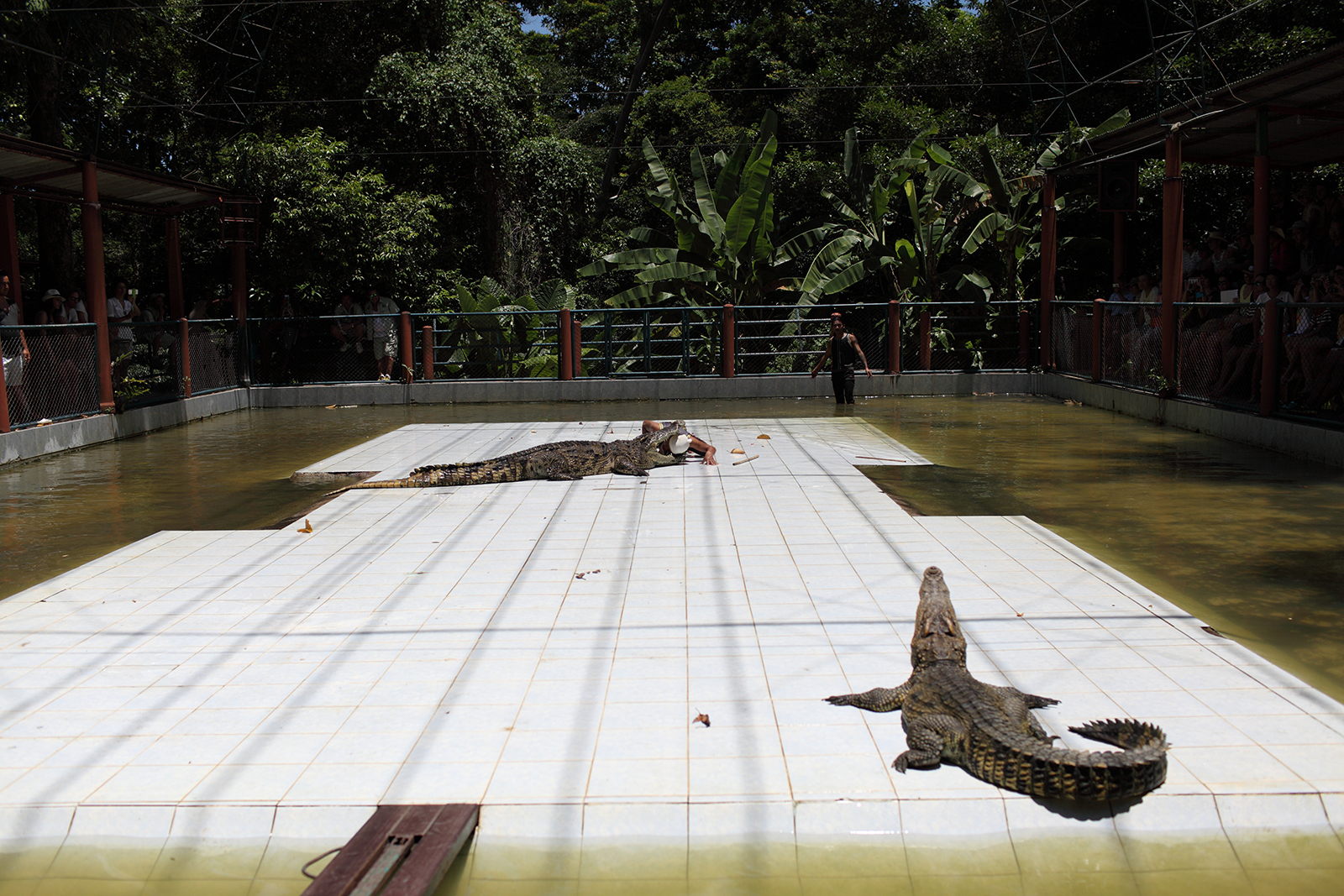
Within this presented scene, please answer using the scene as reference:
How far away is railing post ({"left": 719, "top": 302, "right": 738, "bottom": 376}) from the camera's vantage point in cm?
1723

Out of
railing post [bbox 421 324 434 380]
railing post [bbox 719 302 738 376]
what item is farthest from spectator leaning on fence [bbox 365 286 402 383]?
railing post [bbox 719 302 738 376]

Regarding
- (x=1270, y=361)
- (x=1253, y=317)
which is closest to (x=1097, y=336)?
(x=1253, y=317)

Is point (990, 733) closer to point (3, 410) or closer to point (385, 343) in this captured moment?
point (3, 410)

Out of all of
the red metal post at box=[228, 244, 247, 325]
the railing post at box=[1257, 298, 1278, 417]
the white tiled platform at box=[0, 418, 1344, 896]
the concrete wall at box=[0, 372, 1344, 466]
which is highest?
the red metal post at box=[228, 244, 247, 325]

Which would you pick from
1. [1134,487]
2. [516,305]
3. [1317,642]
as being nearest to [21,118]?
[516,305]

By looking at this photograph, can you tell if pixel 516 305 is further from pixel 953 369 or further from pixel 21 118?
pixel 21 118

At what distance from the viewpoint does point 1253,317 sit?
10.4m

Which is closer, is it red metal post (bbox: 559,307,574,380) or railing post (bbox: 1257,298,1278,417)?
railing post (bbox: 1257,298,1278,417)

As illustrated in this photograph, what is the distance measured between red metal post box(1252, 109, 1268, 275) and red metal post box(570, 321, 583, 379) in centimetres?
1008

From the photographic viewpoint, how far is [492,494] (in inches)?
330

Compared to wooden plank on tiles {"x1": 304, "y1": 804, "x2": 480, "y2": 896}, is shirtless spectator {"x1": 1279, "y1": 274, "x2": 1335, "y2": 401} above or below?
above

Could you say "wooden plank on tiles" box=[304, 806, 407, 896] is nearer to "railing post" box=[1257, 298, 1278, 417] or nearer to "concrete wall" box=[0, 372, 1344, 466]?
"railing post" box=[1257, 298, 1278, 417]

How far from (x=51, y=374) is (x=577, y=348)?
26.4 ft

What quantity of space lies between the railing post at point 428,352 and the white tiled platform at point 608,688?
10.6 meters
